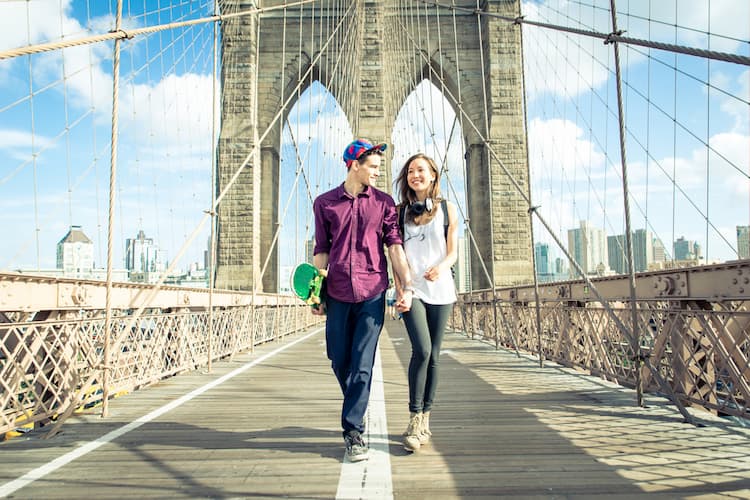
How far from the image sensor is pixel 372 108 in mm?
18469

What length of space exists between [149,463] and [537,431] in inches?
67.5

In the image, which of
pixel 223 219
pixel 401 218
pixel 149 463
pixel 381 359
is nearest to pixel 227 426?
pixel 149 463

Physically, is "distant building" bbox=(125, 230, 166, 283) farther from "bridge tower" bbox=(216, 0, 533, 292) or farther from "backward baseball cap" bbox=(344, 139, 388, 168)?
"backward baseball cap" bbox=(344, 139, 388, 168)

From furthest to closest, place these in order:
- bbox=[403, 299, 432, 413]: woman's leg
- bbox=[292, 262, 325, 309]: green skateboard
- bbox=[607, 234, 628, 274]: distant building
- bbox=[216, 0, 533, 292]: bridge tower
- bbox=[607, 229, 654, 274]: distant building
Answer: bbox=[216, 0, 533, 292]: bridge tower, bbox=[607, 234, 628, 274]: distant building, bbox=[607, 229, 654, 274]: distant building, bbox=[403, 299, 432, 413]: woman's leg, bbox=[292, 262, 325, 309]: green skateboard

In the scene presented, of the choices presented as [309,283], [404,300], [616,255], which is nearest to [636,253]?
[616,255]

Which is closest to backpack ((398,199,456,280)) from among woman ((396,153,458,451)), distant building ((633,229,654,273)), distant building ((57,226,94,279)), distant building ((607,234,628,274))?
woman ((396,153,458,451))

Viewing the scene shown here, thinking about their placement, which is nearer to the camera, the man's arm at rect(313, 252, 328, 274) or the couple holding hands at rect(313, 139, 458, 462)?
the couple holding hands at rect(313, 139, 458, 462)

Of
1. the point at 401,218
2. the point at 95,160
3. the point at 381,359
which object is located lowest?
the point at 381,359

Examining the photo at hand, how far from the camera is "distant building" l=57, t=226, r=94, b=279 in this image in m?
6.58

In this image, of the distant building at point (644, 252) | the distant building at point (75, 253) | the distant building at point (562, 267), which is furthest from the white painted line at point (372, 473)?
the distant building at point (562, 267)

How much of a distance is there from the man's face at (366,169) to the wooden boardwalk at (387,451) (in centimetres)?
114

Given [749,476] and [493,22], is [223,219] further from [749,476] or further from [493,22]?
[749,476]

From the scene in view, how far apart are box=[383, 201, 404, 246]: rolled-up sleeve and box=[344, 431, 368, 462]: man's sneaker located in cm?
81

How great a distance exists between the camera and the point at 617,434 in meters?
2.71
